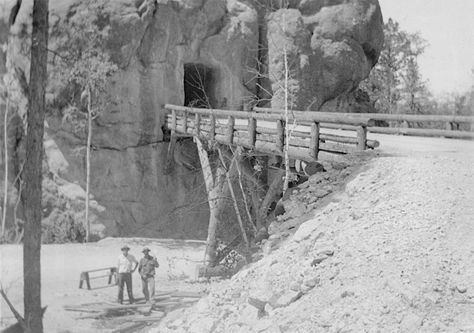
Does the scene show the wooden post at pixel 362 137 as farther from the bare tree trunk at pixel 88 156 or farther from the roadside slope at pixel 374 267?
the bare tree trunk at pixel 88 156

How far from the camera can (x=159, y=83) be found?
68.6 feet

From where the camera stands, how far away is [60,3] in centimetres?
2009

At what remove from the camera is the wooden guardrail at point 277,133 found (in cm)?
927

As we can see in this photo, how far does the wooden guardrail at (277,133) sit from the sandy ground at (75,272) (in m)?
3.14

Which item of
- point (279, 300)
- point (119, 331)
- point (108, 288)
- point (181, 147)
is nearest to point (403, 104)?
point (181, 147)

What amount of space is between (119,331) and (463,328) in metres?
7.78

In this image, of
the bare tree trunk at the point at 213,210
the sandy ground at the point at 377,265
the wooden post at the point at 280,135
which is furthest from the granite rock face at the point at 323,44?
the sandy ground at the point at 377,265

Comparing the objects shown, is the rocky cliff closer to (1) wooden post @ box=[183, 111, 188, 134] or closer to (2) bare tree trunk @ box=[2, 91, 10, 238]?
(2) bare tree trunk @ box=[2, 91, 10, 238]

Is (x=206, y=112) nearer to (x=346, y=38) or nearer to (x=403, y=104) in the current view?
(x=346, y=38)

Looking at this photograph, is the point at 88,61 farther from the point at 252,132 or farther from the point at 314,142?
the point at 314,142

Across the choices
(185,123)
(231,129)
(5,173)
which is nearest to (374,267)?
(231,129)

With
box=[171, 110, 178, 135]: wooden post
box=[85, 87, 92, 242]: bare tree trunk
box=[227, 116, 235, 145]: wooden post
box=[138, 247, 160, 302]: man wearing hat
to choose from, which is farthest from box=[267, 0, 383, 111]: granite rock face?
box=[138, 247, 160, 302]: man wearing hat

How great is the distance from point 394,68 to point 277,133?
91.3ft

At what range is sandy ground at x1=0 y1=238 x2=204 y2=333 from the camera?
1178 centimetres
